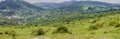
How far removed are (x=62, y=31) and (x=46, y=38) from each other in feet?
74.3

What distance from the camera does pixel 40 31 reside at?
99.2 meters

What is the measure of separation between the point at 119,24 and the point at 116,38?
3998 cm

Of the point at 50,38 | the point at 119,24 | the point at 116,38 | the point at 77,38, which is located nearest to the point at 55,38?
the point at 50,38

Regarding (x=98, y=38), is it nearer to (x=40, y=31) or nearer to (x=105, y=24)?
(x=40, y=31)

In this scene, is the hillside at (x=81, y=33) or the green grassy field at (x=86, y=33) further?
the hillside at (x=81, y=33)

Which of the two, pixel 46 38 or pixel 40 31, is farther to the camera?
pixel 40 31

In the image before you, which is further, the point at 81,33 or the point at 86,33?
the point at 81,33

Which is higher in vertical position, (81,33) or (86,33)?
(86,33)

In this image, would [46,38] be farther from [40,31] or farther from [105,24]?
[105,24]

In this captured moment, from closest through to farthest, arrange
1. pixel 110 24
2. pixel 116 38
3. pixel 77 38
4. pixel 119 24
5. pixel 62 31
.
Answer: pixel 116 38
pixel 77 38
pixel 62 31
pixel 119 24
pixel 110 24

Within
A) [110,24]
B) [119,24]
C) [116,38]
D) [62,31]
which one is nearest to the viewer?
[116,38]

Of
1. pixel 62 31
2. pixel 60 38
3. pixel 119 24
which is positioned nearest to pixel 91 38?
pixel 60 38

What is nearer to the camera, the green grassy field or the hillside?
the green grassy field

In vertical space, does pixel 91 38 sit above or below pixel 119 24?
above
